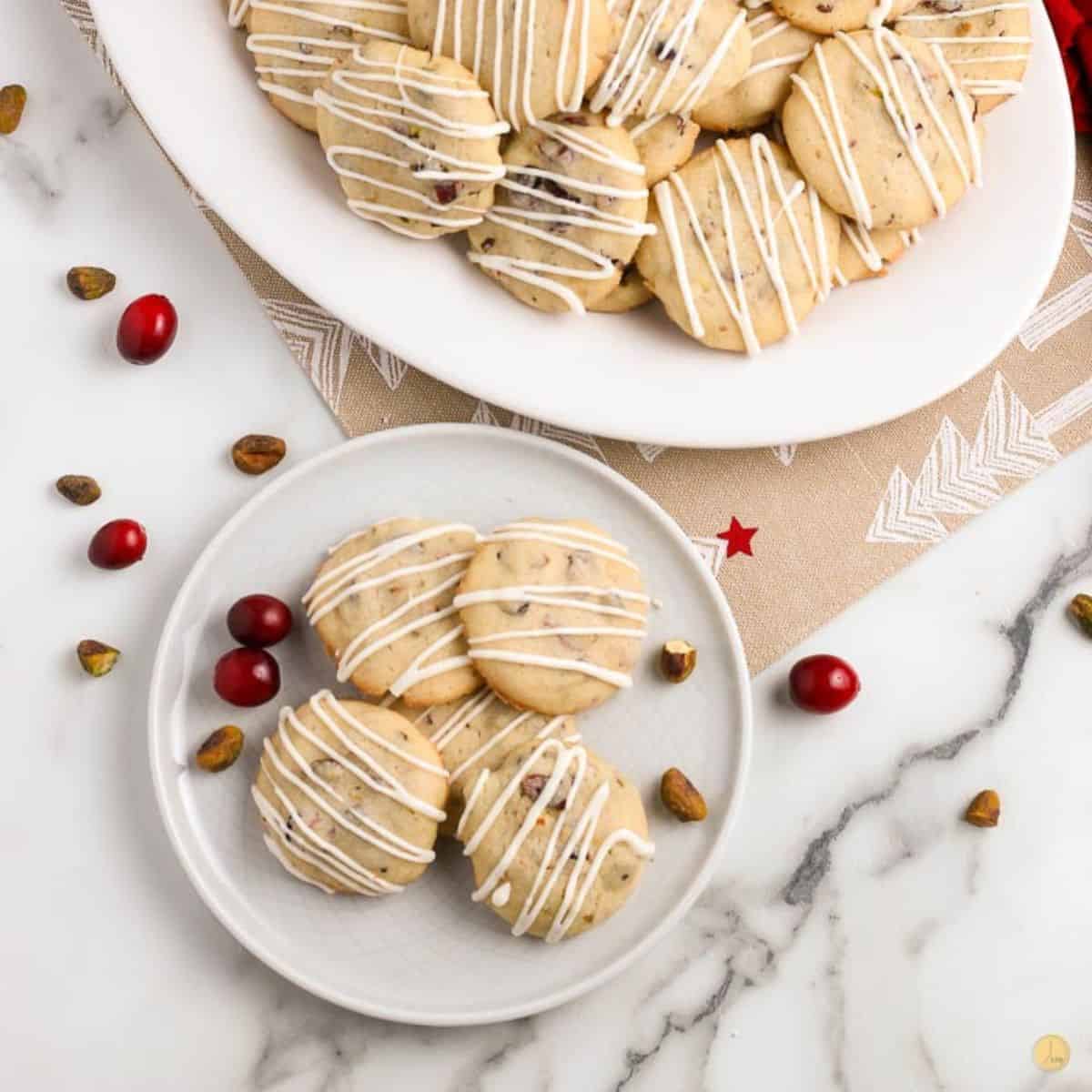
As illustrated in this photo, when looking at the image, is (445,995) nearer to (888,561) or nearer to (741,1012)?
(741,1012)

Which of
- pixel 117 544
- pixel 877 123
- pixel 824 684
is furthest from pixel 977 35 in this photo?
pixel 117 544

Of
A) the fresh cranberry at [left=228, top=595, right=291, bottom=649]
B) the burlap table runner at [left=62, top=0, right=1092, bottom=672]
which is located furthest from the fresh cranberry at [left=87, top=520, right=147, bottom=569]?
the burlap table runner at [left=62, top=0, right=1092, bottom=672]

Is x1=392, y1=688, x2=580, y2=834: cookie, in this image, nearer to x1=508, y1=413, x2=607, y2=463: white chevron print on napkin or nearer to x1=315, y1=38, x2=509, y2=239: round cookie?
x1=508, y1=413, x2=607, y2=463: white chevron print on napkin

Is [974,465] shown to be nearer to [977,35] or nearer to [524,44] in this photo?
[977,35]

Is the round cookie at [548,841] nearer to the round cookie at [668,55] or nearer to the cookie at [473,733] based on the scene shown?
the cookie at [473,733]

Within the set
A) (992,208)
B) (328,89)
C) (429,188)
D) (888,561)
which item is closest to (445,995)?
(888,561)
